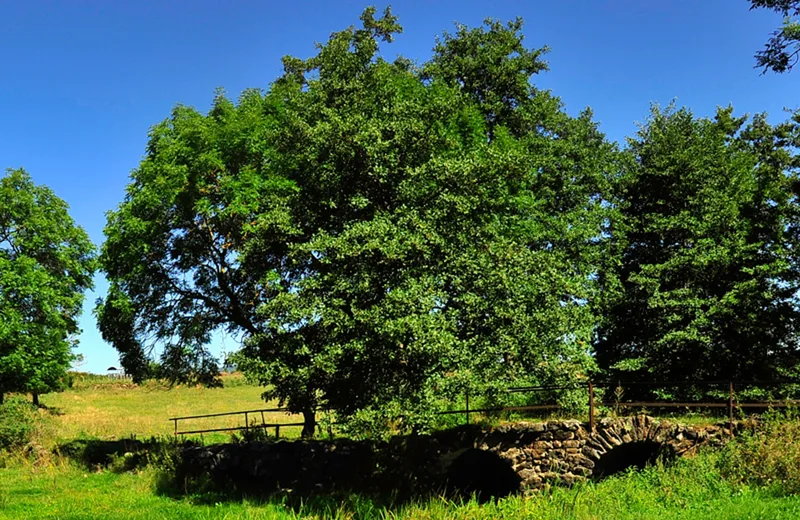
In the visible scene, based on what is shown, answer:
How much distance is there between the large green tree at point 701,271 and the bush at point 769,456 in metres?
6.76

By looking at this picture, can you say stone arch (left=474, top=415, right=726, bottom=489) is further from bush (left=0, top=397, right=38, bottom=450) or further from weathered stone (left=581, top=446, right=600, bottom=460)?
bush (left=0, top=397, right=38, bottom=450)

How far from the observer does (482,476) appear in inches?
703

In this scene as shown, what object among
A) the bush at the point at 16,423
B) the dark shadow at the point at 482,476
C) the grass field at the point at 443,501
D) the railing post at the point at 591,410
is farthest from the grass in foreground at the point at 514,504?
the bush at the point at 16,423

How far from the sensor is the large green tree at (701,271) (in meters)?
22.3

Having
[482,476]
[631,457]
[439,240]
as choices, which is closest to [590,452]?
[631,457]

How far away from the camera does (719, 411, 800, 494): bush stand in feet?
43.4

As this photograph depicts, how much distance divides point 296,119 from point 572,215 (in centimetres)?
1360

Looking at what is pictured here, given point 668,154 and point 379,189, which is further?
point 668,154

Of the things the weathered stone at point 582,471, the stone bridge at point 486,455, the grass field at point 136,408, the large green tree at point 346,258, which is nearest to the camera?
the large green tree at point 346,258

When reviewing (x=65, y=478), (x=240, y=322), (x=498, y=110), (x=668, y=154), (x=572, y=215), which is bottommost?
(x=65, y=478)

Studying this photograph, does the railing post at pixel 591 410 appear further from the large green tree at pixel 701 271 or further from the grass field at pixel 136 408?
the grass field at pixel 136 408

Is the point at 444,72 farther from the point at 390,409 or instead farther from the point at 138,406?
the point at 138,406

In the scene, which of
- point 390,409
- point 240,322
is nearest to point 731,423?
point 390,409

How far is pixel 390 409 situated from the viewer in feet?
41.4
